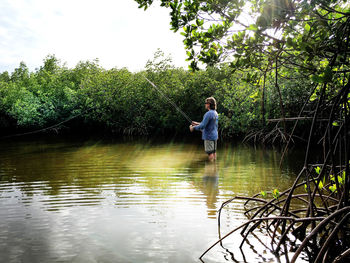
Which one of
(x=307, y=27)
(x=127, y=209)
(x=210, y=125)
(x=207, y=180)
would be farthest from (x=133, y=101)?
(x=307, y=27)

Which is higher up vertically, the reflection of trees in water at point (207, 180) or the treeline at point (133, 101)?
the treeline at point (133, 101)

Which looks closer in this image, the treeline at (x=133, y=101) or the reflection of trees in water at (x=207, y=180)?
the reflection of trees in water at (x=207, y=180)

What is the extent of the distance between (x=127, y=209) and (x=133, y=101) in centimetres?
1911

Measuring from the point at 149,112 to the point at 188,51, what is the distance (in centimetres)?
1971

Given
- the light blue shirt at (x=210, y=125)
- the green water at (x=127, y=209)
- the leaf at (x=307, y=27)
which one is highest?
the leaf at (x=307, y=27)

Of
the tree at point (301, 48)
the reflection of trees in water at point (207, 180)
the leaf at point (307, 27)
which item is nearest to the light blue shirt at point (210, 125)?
the reflection of trees in water at point (207, 180)

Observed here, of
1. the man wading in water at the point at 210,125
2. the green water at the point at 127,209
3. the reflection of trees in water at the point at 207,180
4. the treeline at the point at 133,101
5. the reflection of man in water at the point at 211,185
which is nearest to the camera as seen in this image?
the green water at the point at 127,209

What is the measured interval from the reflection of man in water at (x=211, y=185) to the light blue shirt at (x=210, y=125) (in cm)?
83

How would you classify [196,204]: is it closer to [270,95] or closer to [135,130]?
[270,95]

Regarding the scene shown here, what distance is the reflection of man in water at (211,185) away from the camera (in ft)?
16.3

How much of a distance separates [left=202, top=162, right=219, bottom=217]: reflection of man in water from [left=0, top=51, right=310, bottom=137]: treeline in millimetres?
6669

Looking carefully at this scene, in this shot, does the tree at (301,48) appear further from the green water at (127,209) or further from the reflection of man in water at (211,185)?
the reflection of man in water at (211,185)

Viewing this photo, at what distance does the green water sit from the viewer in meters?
3.41

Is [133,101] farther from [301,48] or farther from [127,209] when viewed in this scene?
[301,48]
